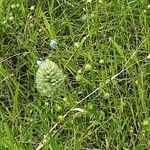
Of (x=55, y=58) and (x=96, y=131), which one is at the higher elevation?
(x=55, y=58)

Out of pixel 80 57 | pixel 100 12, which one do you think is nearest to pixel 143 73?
pixel 80 57

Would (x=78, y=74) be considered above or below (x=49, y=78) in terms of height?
below

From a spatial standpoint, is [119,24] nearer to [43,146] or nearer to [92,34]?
[92,34]

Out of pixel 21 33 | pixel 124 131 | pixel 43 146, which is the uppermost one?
pixel 21 33

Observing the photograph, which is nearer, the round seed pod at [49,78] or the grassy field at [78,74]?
the round seed pod at [49,78]

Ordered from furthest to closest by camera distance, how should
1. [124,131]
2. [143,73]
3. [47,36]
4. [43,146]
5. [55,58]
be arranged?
[47,36] → [55,58] → [143,73] → [124,131] → [43,146]

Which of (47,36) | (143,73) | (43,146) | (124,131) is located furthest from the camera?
(47,36)

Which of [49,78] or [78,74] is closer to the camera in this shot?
[49,78]
